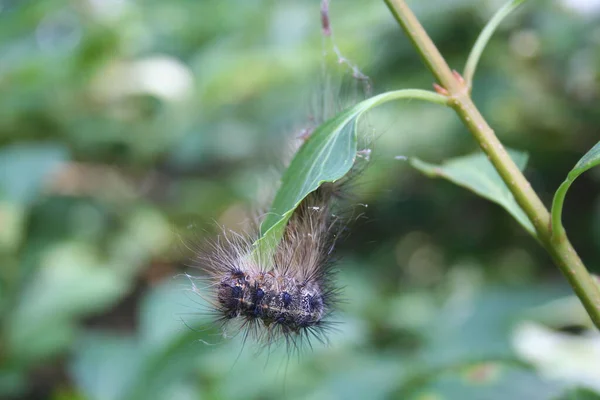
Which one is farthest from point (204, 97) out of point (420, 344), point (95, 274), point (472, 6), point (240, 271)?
point (240, 271)

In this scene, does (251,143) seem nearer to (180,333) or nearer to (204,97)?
(204,97)

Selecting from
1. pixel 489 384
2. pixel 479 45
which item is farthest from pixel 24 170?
pixel 479 45

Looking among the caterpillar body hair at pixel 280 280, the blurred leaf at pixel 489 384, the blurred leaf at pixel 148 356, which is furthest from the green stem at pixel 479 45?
the blurred leaf at pixel 489 384

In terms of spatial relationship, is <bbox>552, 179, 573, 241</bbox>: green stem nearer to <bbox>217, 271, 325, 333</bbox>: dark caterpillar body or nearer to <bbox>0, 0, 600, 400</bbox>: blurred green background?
<bbox>217, 271, 325, 333</bbox>: dark caterpillar body

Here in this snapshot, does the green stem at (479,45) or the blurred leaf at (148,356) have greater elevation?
the blurred leaf at (148,356)

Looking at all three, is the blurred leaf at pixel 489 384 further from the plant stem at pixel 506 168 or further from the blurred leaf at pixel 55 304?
the blurred leaf at pixel 55 304

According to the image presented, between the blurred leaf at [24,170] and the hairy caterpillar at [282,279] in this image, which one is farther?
the blurred leaf at [24,170]

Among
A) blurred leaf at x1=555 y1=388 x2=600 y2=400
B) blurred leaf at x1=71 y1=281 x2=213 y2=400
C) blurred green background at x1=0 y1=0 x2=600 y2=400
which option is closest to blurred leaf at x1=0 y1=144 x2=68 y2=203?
blurred green background at x1=0 y1=0 x2=600 y2=400
